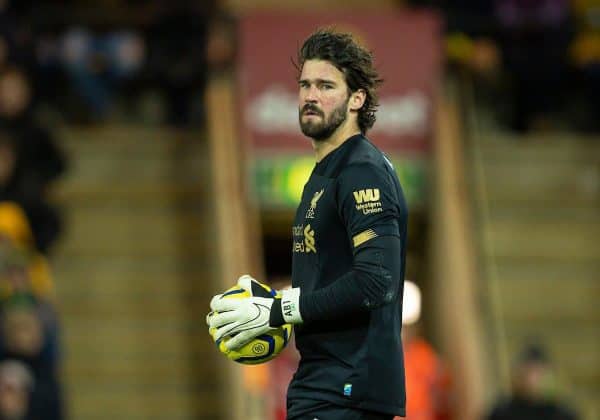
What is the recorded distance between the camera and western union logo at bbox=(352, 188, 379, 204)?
456cm

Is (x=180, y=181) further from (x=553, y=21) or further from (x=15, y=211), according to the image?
(x=553, y=21)

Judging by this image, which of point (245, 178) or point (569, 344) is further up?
point (245, 178)

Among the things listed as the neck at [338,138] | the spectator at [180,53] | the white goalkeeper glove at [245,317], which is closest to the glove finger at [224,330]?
the white goalkeeper glove at [245,317]

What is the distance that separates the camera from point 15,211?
10.6 metres

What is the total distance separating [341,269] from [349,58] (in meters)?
0.64

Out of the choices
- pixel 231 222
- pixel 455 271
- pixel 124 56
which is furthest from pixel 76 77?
pixel 455 271

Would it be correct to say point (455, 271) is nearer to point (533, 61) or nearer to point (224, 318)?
point (533, 61)

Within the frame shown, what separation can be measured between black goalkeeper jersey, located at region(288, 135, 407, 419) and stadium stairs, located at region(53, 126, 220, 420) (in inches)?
253

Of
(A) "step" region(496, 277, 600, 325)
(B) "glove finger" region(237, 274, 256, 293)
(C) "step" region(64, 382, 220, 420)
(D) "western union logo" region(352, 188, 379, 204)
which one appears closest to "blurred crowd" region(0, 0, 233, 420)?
(C) "step" region(64, 382, 220, 420)

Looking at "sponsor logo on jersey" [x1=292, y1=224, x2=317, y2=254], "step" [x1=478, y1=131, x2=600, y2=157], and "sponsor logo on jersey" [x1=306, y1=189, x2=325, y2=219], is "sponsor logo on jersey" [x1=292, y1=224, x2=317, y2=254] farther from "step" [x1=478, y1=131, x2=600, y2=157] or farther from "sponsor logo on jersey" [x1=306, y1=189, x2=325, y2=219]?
"step" [x1=478, y1=131, x2=600, y2=157]

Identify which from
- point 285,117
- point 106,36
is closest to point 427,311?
point 285,117

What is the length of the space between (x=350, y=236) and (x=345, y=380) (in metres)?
0.43

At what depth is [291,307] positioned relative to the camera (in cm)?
462

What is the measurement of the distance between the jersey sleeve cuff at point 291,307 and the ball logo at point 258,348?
0.15 meters
